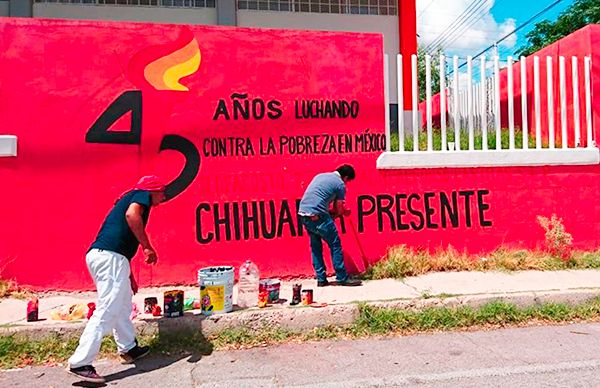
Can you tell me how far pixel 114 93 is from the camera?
644 cm

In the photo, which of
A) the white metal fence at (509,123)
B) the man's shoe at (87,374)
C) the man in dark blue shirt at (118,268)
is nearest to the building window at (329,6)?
the white metal fence at (509,123)

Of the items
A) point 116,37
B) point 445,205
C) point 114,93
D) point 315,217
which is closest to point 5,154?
point 114,93

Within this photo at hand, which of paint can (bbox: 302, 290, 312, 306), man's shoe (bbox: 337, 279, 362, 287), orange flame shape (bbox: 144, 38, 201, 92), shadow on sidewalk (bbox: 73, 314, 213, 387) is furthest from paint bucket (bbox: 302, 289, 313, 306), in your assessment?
orange flame shape (bbox: 144, 38, 201, 92)

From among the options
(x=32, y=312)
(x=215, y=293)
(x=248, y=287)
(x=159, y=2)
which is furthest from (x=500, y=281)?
(x=159, y=2)

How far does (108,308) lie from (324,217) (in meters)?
2.88

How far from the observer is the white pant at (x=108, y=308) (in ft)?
13.5

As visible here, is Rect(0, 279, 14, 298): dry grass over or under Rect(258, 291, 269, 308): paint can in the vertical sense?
over

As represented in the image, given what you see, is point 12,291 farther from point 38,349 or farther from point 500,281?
point 500,281

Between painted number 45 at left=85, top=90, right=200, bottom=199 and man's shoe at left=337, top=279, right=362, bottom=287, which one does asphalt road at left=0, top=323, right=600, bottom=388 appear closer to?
Answer: man's shoe at left=337, top=279, right=362, bottom=287

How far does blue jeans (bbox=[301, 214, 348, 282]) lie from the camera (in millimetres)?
6344

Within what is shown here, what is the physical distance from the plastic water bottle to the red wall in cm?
71

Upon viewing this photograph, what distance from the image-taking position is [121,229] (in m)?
4.37

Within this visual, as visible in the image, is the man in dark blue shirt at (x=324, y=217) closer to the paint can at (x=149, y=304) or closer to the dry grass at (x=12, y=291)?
the paint can at (x=149, y=304)

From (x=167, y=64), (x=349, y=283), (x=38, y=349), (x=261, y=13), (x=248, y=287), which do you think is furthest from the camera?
(x=261, y=13)
